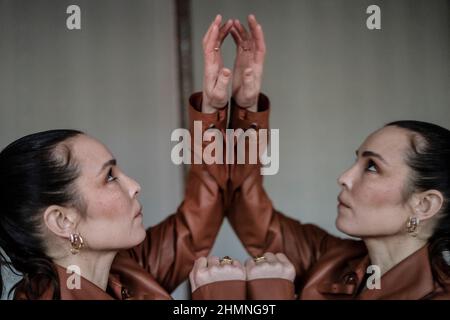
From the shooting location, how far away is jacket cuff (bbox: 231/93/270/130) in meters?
1.78

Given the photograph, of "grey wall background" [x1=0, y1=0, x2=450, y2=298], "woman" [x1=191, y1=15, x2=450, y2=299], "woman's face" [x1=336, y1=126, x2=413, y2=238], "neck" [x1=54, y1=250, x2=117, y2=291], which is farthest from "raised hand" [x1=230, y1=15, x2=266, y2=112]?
"grey wall background" [x1=0, y1=0, x2=450, y2=298]

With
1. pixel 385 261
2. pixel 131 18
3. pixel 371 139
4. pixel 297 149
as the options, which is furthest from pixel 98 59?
pixel 385 261

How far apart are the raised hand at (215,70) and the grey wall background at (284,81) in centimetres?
103

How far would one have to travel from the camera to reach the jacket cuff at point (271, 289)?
1.61m

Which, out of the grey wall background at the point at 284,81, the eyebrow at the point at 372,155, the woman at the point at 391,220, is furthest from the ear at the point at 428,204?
the grey wall background at the point at 284,81

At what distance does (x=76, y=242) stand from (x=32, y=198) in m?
0.15

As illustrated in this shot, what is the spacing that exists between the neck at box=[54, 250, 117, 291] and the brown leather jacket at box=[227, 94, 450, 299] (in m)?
0.37

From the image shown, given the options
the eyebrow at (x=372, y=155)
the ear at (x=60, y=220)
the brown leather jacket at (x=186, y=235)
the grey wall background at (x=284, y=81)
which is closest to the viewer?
the ear at (x=60, y=220)

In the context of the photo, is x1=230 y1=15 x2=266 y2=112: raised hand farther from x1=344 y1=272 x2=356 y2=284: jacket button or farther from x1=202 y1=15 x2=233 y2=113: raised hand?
x1=344 y1=272 x2=356 y2=284: jacket button

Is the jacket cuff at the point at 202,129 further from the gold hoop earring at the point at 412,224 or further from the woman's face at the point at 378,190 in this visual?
the gold hoop earring at the point at 412,224

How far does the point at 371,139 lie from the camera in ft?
5.78

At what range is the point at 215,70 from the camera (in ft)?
5.45

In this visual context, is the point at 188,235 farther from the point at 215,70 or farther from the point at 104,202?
the point at 215,70

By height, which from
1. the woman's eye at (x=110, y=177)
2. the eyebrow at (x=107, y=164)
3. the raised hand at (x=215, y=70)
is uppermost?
the raised hand at (x=215, y=70)
